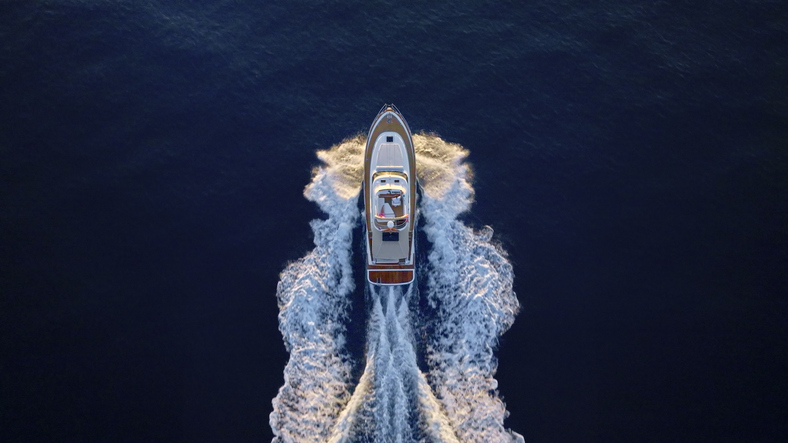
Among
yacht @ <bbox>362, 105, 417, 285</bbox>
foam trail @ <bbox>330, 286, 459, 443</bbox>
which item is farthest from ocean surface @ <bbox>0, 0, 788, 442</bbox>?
yacht @ <bbox>362, 105, 417, 285</bbox>

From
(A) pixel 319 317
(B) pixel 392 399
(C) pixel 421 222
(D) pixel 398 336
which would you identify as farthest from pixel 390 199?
(B) pixel 392 399

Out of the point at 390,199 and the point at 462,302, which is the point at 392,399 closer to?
the point at 462,302

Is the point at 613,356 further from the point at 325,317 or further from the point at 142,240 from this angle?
the point at 142,240

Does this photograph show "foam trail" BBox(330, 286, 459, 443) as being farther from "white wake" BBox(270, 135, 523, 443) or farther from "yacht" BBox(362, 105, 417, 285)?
"yacht" BBox(362, 105, 417, 285)

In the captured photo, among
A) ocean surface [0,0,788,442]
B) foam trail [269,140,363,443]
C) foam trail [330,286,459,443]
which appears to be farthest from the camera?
ocean surface [0,0,788,442]

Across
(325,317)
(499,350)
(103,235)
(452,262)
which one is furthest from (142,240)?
(499,350)

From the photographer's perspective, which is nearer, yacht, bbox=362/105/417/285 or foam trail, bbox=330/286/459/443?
foam trail, bbox=330/286/459/443
